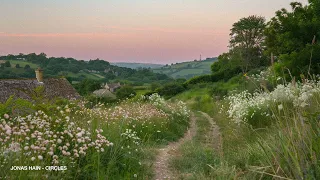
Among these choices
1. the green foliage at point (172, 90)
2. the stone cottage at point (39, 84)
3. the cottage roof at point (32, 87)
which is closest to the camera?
the cottage roof at point (32, 87)

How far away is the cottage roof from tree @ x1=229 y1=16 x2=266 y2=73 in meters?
21.9

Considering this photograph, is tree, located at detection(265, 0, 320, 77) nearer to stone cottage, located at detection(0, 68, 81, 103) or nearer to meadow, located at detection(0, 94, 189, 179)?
meadow, located at detection(0, 94, 189, 179)

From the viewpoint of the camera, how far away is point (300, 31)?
42.9ft

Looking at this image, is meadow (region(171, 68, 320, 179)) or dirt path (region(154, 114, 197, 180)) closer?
meadow (region(171, 68, 320, 179))

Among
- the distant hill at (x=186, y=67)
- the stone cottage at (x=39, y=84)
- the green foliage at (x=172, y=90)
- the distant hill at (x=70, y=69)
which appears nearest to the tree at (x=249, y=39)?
the green foliage at (x=172, y=90)

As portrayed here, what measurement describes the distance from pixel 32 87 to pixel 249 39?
2790 cm

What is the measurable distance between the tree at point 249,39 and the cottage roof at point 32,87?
21.9m

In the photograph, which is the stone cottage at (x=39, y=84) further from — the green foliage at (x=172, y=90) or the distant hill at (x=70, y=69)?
the distant hill at (x=70, y=69)

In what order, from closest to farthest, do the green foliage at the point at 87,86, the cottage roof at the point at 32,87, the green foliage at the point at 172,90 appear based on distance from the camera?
the cottage roof at the point at 32,87, the green foliage at the point at 172,90, the green foliage at the point at 87,86

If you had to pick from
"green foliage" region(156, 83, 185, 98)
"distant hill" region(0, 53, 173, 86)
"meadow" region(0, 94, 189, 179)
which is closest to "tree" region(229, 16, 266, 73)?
"green foliage" region(156, 83, 185, 98)

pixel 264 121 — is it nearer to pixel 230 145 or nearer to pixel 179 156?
pixel 230 145

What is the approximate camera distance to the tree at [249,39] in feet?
127

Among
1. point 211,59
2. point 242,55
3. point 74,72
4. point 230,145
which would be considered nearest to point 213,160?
point 230,145

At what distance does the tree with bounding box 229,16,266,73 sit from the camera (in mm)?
38594
